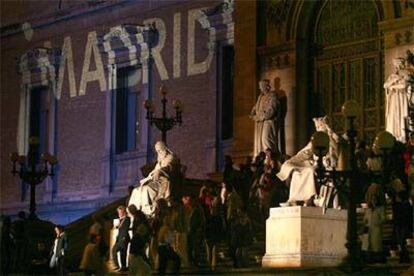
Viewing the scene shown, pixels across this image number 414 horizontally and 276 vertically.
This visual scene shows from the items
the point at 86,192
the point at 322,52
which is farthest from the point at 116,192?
the point at 322,52

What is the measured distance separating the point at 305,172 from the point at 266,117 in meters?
9.39

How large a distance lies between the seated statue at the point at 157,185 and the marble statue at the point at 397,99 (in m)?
5.60

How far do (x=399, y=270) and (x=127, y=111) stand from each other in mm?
24542

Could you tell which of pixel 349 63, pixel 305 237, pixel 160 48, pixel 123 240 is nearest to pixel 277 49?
pixel 349 63

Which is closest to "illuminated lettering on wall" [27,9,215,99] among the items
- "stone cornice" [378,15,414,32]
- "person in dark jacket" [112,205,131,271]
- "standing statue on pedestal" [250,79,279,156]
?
"standing statue on pedestal" [250,79,279,156]

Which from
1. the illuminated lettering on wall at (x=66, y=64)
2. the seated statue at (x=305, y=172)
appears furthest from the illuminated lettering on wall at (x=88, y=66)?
the seated statue at (x=305, y=172)

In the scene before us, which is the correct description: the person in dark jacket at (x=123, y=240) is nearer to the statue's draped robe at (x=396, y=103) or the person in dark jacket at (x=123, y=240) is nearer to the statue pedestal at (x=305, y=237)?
the statue pedestal at (x=305, y=237)

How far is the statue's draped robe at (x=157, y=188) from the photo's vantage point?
30.8 metres

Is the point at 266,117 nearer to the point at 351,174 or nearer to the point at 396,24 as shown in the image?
the point at 396,24

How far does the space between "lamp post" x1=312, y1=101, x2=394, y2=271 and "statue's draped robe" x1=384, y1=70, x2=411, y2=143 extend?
22.8 ft

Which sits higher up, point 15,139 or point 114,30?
point 114,30

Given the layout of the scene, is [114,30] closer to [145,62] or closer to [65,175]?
[145,62]

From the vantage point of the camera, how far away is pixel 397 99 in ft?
101

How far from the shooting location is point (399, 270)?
21.9 metres
